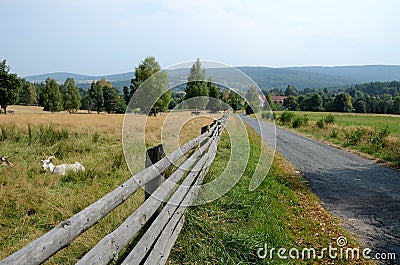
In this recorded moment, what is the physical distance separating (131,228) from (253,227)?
8.25 ft

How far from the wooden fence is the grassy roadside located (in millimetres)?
261

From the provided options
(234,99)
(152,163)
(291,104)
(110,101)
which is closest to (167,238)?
(152,163)

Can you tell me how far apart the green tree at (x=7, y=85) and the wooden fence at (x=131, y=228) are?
158ft

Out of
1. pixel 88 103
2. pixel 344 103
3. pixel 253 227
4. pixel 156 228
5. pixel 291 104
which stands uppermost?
pixel 156 228

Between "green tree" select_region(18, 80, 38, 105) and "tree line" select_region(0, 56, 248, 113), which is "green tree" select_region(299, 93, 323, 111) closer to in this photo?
"tree line" select_region(0, 56, 248, 113)

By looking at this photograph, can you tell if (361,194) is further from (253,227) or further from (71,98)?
(71,98)

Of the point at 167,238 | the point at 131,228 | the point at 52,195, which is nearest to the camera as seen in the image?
the point at 131,228

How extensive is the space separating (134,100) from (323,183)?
18.0 ft

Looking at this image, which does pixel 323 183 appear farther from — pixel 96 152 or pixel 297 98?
pixel 297 98

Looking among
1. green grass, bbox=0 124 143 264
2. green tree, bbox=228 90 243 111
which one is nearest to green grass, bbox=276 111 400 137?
green tree, bbox=228 90 243 111

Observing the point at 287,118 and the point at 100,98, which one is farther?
the point at 100,98

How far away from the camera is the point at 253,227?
443 cm

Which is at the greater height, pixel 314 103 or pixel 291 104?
pixel 314 103

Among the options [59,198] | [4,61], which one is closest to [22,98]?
[4,61]
